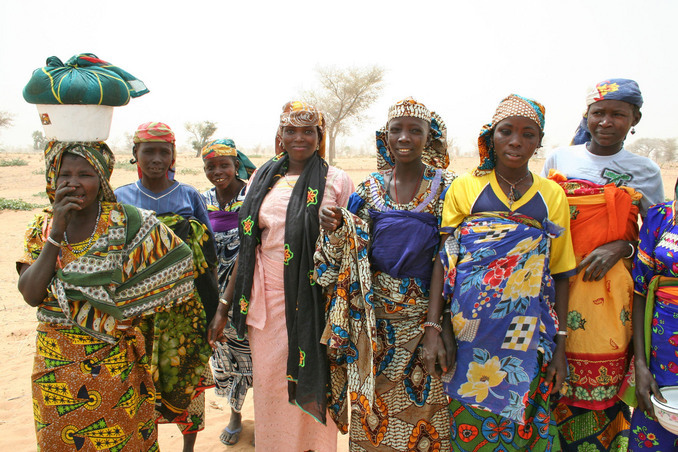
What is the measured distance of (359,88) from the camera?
98.0 ft

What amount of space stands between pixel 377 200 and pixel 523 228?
0.80m

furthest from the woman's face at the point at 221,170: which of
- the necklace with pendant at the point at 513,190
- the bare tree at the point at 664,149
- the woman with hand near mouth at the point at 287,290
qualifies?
the bare tree at the point at 664,149

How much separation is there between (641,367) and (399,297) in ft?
4.19

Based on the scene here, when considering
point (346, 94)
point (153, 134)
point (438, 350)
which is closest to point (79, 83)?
point (153, 134)

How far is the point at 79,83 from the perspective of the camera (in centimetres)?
206

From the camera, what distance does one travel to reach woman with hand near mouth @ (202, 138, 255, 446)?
361 centimetres

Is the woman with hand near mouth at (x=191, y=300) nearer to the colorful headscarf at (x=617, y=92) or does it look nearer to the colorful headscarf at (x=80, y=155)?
the colorful headscarf at (x=80, y=155)

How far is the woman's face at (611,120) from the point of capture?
2469mm

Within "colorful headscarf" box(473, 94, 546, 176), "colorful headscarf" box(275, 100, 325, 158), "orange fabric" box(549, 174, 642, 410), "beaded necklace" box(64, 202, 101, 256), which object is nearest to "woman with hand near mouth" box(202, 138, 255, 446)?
"colorful headscarf" box(275, 100, 325, 158)

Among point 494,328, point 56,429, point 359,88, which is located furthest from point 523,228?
point 359,88

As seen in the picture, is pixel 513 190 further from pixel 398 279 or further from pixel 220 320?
pixel 220 320

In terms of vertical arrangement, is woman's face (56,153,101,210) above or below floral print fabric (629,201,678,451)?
above

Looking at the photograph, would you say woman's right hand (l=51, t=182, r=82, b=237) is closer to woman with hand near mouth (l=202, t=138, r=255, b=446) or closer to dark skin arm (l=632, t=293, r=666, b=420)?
woman with hand near mouth (l=202, t=138, r=255, b=446)

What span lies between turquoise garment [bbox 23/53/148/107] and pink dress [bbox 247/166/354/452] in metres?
1.06
